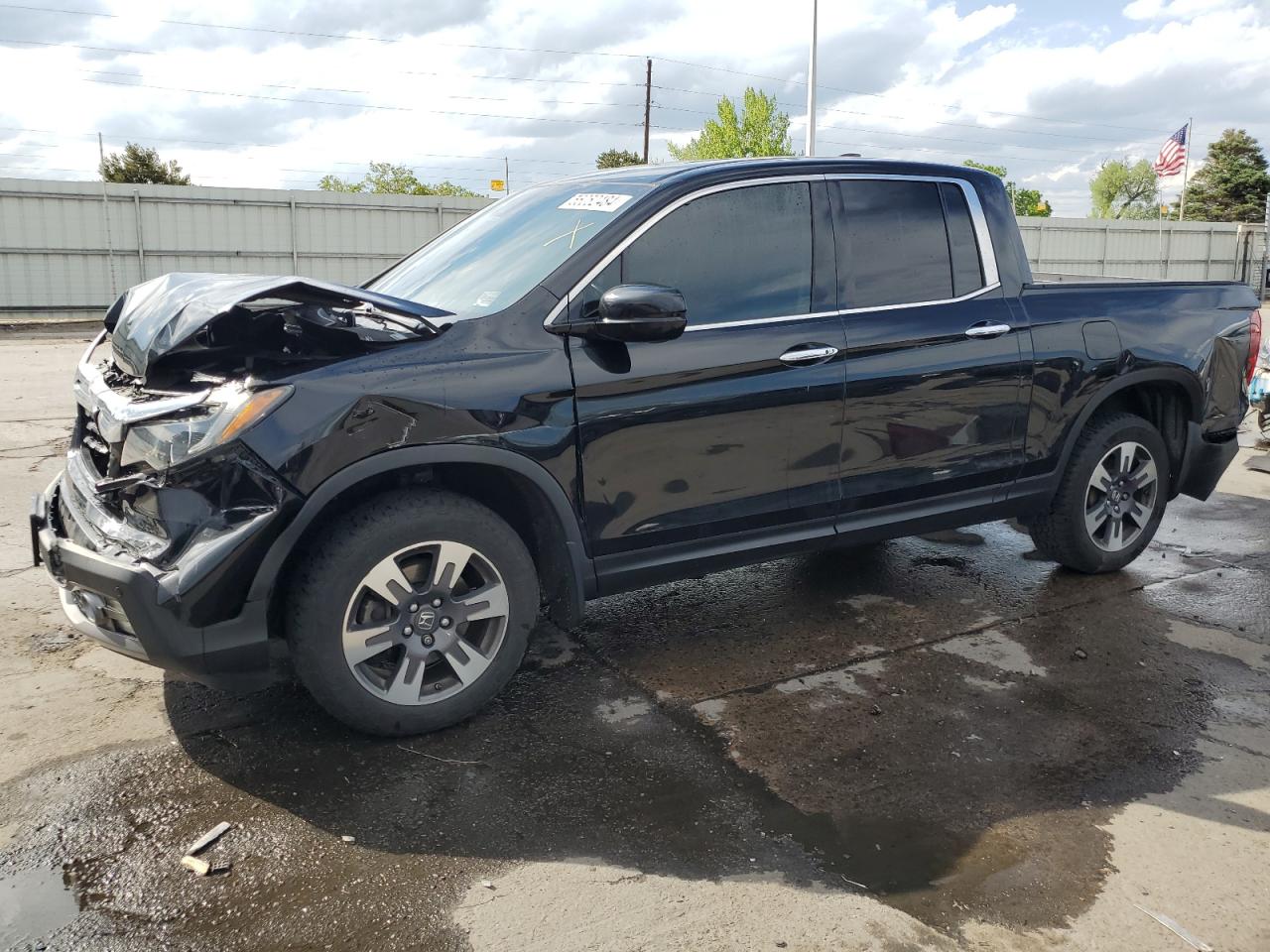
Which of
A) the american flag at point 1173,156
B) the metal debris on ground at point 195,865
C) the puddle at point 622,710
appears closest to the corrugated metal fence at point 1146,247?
the american flag at point 1173,156

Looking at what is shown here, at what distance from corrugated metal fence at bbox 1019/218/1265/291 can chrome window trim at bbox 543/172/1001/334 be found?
29.1m

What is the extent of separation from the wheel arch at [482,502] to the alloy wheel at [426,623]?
9.7 inches

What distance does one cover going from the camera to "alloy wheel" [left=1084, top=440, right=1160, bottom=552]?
5.13 m

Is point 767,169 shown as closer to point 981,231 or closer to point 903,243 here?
point 903,243

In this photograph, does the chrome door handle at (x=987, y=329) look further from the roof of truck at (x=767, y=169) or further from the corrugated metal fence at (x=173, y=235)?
the corrugated metal fence at (x=173, y=235)

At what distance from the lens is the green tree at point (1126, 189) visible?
10088 centimetres

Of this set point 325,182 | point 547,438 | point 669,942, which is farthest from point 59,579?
point 325,182

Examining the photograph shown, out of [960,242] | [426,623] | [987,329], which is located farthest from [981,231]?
[426,623]

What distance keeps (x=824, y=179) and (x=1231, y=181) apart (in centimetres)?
7974

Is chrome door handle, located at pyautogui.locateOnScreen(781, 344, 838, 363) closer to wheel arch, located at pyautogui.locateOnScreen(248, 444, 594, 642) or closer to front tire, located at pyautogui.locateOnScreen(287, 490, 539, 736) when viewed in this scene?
wheel arch, located at pyautogui.locateOnScreen(248, 444, 594, 642)

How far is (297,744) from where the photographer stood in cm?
349

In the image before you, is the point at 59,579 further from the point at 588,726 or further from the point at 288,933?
the point at 588,726

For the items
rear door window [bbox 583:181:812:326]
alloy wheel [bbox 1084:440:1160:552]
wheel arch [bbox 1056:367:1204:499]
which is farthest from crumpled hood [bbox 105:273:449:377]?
alloy wheel [bbox 1084:440:1160:552]

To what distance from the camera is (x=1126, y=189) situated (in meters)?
102
